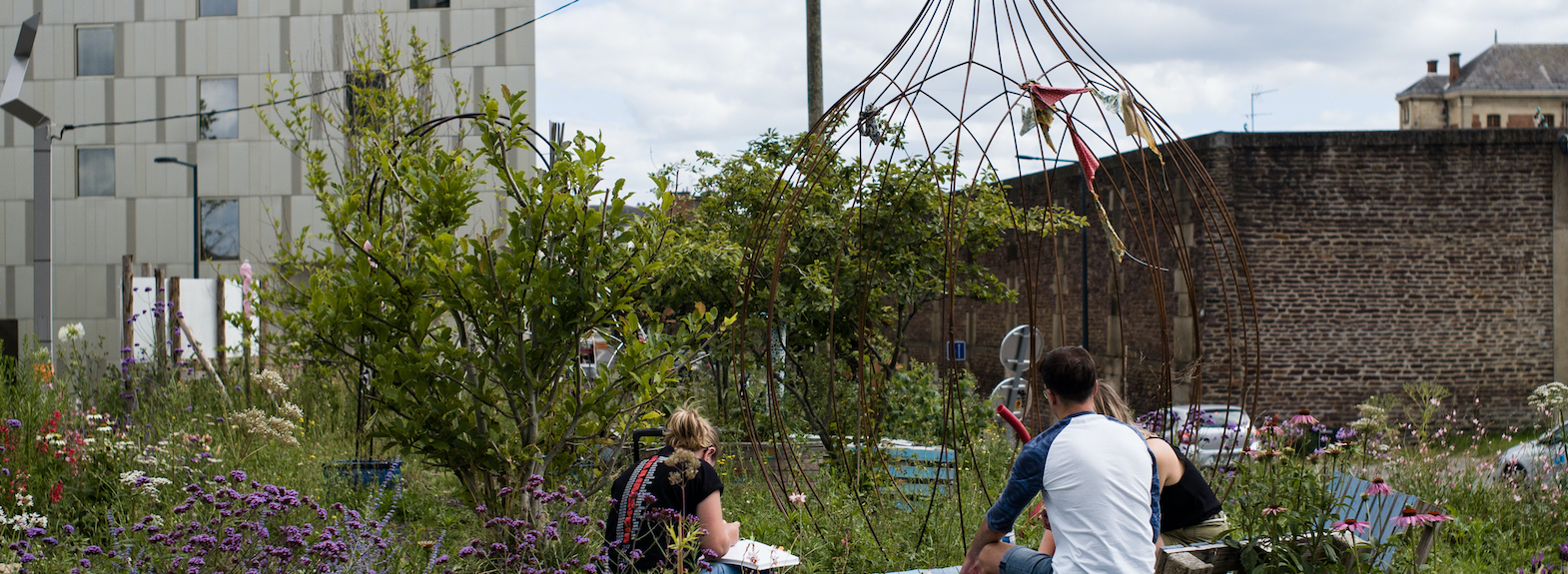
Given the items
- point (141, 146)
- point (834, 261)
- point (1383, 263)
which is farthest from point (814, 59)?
point (141, 146)

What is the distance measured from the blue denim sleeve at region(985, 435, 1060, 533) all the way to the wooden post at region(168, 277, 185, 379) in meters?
7.31

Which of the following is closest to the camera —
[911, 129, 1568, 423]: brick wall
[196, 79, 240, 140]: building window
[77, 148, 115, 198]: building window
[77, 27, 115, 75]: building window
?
[911, 129, 1568, 423]: brick wall

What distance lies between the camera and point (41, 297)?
836 centimetres

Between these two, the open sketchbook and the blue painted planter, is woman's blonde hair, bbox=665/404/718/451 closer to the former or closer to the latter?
the open sketchbook

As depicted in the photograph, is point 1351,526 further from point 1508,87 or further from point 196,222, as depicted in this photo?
point 1508,87

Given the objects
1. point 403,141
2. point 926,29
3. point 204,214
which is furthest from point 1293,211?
point 204,214

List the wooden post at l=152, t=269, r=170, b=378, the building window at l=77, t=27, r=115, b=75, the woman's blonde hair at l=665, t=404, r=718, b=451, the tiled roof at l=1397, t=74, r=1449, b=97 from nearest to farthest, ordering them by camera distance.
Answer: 1. the woman's blonde hair at l=665, t=404, r=718, b=451
2. the wooden post at l=152, t=269, r=170, b=378
3. the building window at l=77, t=27, r=115, b=75
4. the tiled roof at l=1397, t=74, r=1449, b=97

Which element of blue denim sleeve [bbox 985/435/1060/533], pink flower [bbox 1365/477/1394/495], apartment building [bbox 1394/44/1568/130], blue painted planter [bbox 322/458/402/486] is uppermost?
apartment building [bbox 1394/44/1568/130]

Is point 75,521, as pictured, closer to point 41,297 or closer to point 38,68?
point 41,297

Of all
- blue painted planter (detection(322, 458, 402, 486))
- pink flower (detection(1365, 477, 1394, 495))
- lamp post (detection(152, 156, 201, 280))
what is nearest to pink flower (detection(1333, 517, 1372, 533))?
pink flower (detection(1365, 477, 1394, 495))

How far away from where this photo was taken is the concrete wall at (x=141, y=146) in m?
21.6

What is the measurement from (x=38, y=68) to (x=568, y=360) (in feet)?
77.9

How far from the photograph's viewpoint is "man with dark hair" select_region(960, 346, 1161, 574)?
111 inches

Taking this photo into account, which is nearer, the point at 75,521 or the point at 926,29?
the point at 926,29
